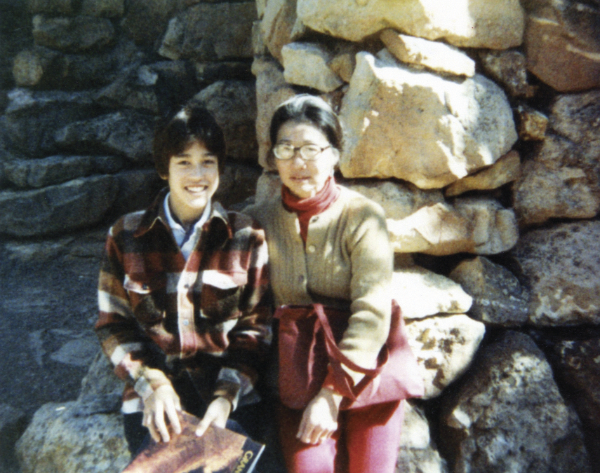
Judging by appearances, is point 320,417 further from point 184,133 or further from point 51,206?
point 51,206

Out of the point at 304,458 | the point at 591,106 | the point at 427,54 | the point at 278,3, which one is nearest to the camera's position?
the point at 304,458

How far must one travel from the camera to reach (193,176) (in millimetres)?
1709

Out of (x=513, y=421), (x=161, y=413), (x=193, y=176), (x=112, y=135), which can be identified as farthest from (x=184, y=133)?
(x=112, y=135)

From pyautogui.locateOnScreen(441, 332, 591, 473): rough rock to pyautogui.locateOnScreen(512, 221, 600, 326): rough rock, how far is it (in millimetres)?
236

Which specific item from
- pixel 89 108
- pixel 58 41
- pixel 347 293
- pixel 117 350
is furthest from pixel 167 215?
pixel 58 41

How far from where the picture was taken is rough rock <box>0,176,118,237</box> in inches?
134

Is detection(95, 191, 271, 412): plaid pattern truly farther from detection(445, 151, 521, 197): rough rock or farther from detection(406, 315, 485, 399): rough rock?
detection(445, 151, 521, 197): rough rock

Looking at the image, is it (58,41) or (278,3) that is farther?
(58,41)

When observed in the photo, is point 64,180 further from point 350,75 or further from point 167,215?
point 350,75

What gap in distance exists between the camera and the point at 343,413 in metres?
1.75

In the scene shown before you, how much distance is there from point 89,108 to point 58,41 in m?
0.50

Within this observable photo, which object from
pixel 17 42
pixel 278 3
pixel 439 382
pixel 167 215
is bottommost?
pixel 439 382

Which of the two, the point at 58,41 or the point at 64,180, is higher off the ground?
the point at 58,41

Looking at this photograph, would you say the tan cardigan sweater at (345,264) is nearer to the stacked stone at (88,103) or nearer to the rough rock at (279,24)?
the rough rock at (279,24)
